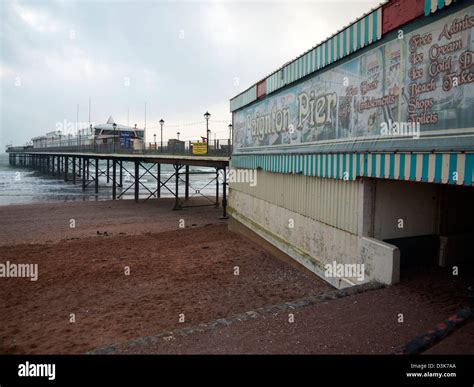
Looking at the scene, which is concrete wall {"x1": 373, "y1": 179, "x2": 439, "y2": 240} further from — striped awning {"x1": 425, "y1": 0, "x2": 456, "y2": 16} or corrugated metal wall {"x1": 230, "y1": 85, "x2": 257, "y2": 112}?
corrugated metal wall {"x1": 230, "y1": 85, "x2": 257, "y2": 112}

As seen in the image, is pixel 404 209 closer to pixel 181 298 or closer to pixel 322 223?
pixel 322 223

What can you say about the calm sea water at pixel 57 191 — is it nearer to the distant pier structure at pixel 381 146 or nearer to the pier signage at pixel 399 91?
the distant pier structure at pixel 381 146

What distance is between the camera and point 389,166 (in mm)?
6352

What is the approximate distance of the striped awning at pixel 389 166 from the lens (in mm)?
5059

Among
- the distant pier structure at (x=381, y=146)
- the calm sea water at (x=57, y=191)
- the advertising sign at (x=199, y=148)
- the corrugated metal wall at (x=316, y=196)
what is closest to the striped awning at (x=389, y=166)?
the distant pier structure at (x=381, y=146)

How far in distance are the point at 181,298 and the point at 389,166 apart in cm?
569

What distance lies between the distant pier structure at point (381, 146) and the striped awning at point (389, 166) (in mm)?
21

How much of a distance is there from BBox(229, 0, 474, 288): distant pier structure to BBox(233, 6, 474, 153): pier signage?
0.06ft

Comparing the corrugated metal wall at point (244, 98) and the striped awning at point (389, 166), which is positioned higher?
the corrugated metal wall at point (244, 98)

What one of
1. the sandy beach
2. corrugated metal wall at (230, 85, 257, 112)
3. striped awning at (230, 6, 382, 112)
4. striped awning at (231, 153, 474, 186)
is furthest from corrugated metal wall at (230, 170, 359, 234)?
corrugated metal wall at (230, 85, 257, 112)

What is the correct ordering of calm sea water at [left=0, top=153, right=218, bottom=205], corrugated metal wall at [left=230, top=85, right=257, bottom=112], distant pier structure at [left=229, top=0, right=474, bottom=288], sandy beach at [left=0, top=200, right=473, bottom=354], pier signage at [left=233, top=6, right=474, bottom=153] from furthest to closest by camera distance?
calm sea water at [left=0, top=153, right=218, bottom=205]
corrugated metal wall at [left=230, top=85, right=257, bottom=112]
distant pier structure at [left=229, top=0, right=474, bottom=288]
pier signage at [left=233, top=6, right=474, bottom=153]
sandy beach at [left=0, top=200, right=473, bottom=354]

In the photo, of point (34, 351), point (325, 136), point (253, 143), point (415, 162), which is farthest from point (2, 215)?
point (415, 162)

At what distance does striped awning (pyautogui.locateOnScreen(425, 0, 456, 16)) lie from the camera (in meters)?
5.30

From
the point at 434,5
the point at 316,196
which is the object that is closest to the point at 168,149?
the point at 316,196
